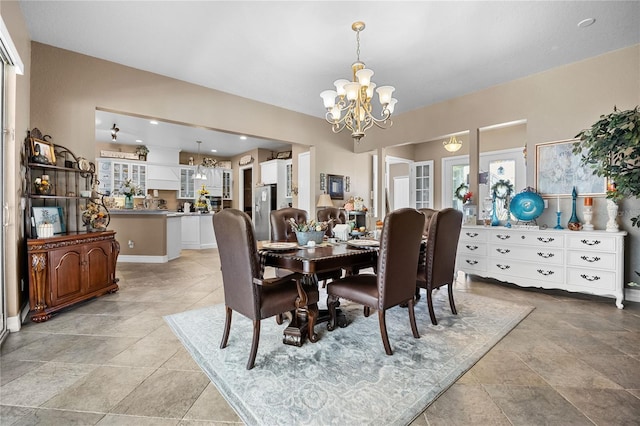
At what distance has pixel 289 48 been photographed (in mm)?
3242

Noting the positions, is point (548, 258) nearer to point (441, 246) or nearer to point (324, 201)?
point (441, 246)

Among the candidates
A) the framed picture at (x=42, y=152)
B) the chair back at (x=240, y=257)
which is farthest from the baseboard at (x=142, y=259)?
the chair back at (x=240, y=257)

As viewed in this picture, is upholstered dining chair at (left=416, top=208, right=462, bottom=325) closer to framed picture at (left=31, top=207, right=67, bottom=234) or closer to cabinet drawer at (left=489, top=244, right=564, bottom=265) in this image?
cabinet drawer at (left=489, top=244, right=564, bottom=265)

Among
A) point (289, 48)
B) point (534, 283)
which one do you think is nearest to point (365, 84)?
point (289, 48)

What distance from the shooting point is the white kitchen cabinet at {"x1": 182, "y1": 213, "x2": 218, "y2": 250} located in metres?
7.38

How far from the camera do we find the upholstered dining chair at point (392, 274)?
2.07 meters

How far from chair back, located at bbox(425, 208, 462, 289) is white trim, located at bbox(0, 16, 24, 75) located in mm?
3522

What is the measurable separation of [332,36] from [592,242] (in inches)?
138

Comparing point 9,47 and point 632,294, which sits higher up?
point 9,47

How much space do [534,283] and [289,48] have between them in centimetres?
393

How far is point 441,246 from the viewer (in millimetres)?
2686

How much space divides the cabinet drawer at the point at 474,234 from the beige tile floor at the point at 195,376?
122cm

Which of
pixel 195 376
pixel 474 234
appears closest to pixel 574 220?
pixel 474 234

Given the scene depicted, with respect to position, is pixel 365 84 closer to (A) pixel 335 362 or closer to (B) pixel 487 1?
(B) pixel 487 1
